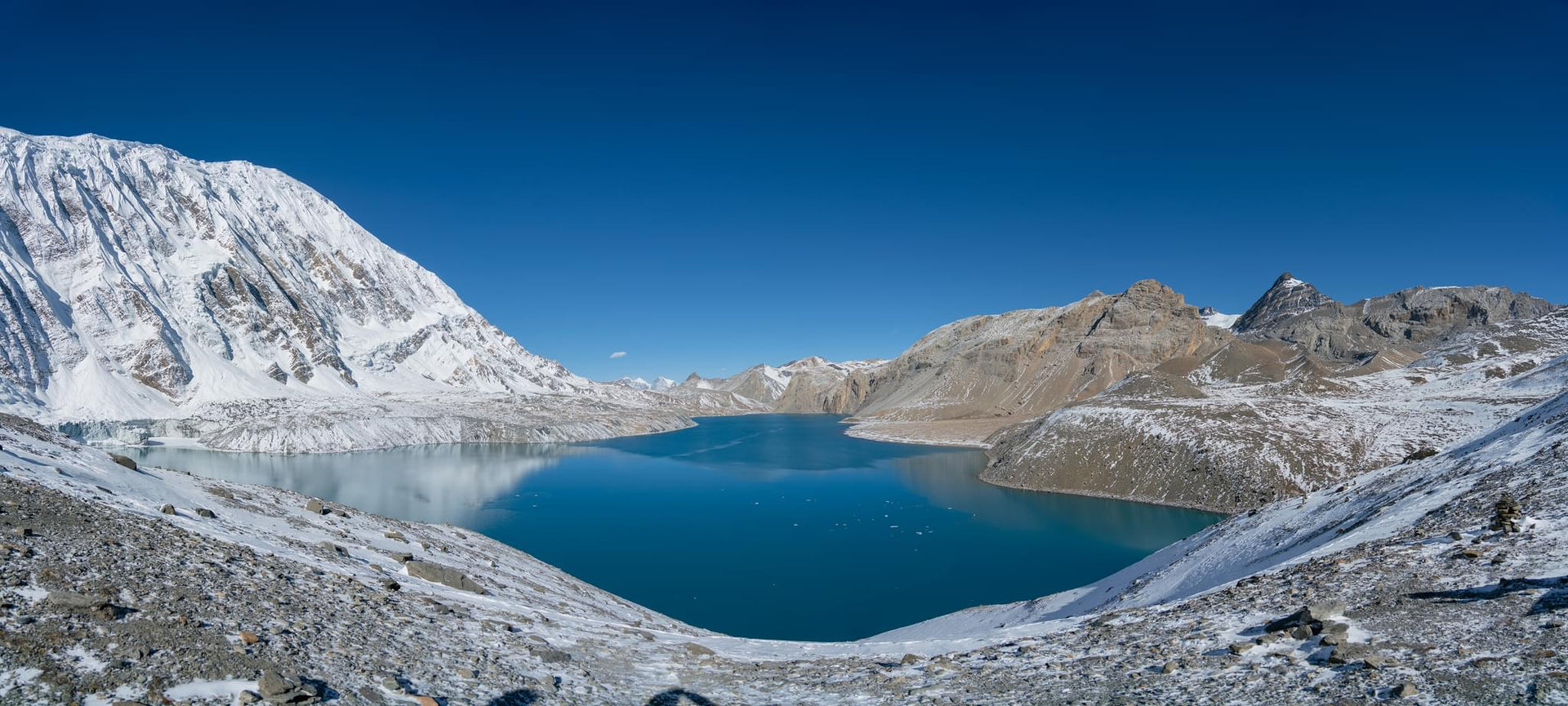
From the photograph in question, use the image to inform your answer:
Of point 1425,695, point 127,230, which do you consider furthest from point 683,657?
point 127,230

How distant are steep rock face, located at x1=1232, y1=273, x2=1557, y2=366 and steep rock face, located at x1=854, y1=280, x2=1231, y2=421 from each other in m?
21.7

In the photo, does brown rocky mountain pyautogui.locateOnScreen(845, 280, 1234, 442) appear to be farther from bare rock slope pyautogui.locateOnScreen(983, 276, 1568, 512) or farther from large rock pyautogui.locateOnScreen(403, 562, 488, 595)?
large rock pyautogui.locateOnScreen(403, 562, 488, 595)

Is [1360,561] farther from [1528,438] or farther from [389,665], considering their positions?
[389,665]

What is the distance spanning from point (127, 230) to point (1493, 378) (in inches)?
11200

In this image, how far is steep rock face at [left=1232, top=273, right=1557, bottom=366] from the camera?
527 feet

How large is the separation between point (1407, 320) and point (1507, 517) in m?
217

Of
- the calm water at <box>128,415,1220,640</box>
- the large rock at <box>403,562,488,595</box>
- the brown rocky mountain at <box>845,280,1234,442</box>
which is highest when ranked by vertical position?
the brown rocky mountain at <box>845,280,1234,442</box>

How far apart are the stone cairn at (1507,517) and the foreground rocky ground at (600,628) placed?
0.17 metres

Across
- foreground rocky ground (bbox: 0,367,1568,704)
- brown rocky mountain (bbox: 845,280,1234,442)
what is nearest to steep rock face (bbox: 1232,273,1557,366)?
brown rocky mountain (bbox: 845,280,1234,442)

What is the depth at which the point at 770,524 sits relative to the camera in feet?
205

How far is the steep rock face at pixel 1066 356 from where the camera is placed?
16262 cm

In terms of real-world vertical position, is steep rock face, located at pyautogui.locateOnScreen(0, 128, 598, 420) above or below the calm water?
above

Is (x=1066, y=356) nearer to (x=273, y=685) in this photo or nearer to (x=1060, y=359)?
(x=1060, y=359)

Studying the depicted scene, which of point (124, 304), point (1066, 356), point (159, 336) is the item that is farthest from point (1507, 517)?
point (124, 304)
